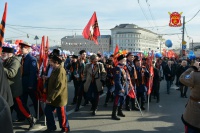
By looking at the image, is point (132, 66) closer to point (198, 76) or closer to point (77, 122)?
point (77, 122)

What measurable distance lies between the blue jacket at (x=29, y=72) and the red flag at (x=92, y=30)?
9.51 ft

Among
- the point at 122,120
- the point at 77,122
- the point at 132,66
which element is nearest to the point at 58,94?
the point at 77,122

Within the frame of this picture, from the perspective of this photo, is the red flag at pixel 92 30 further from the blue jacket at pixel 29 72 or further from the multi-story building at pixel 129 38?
the multi-story building at pixel 129 38

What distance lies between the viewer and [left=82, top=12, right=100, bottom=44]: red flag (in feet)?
28.3

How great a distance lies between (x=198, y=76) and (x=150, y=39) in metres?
127

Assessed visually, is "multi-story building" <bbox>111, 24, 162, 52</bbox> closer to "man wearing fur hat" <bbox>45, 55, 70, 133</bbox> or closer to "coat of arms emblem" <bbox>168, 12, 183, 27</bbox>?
"coat of arms emblem" <bbox>168, 12, 183, 27</bbox>

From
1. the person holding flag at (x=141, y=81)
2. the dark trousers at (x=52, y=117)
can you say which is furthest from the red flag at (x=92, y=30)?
the dark trousers at (x=52, y=117)

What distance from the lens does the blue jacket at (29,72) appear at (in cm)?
611

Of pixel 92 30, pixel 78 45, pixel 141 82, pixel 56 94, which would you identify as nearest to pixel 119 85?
pixel 141 82

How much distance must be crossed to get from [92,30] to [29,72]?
11.1 feet

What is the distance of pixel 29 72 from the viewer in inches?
244

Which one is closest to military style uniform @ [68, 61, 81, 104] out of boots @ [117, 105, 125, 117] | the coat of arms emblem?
boots @ [117, 105, 125, 117]

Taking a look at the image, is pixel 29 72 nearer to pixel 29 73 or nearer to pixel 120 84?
pixel 29 73

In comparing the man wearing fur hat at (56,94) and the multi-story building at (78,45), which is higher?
the multi-story building at (78,45)
